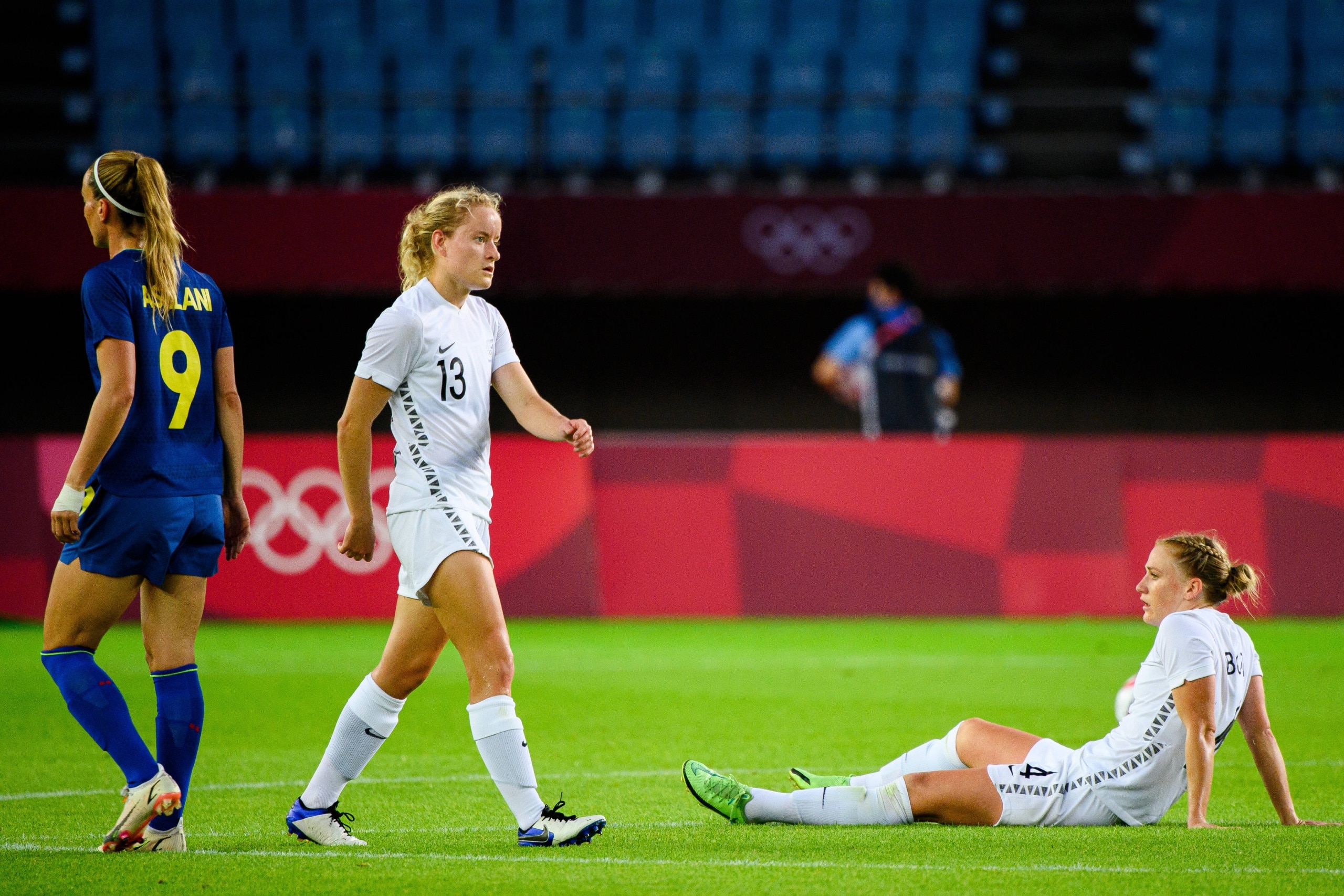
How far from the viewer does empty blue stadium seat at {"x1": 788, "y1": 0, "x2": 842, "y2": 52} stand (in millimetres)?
19266

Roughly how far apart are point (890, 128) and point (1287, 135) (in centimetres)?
443

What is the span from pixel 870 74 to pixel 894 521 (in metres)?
8.33

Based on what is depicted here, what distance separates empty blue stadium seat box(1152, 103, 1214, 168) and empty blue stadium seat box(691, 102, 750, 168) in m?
4.65

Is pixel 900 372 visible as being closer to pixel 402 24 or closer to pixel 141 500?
pixel 402 24

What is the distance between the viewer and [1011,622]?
12.3 m

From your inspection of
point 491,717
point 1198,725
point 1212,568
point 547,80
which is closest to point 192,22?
point 547,80

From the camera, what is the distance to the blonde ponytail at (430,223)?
15.5ft

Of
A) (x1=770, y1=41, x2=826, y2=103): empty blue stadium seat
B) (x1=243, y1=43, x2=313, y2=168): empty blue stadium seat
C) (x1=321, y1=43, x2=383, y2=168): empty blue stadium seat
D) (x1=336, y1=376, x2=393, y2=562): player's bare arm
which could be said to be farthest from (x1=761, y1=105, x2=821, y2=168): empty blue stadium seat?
(x1=336, y1=376, x2=393, y2=562): player's bare arm

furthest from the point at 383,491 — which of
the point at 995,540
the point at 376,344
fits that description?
the point at 376,344

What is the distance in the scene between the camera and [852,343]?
46.4 ft

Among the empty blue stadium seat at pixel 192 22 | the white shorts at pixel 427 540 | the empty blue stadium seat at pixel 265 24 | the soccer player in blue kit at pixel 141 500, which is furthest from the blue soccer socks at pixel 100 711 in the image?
the empty blue stadium seat at pixel 192 22

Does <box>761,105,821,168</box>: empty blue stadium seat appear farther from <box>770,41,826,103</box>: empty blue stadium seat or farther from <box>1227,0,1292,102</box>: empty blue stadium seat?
<box>1227,0,1292,102</box>: empty blue stadium seat

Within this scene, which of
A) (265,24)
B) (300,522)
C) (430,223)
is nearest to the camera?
(430,223)

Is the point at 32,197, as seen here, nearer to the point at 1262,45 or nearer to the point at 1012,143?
the point at 1012,143
